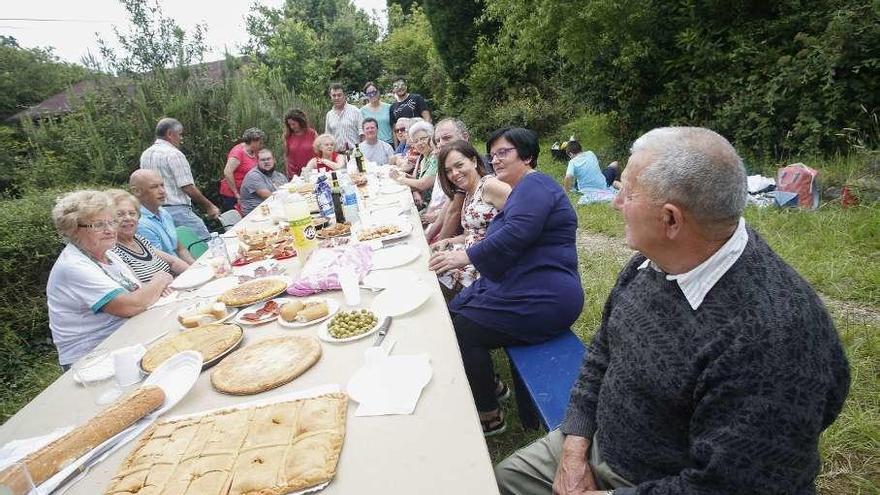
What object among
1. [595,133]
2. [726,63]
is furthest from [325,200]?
[595,133]

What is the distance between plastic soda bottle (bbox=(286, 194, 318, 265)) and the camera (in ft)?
9.73

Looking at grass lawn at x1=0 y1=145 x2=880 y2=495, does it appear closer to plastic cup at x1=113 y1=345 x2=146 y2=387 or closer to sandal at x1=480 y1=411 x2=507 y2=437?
sandal at x1=480 y1=411 x2=507 y2=437

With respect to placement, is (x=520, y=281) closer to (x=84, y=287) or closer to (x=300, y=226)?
(x=300, y=226)

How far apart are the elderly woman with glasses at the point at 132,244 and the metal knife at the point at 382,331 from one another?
74.5 inches

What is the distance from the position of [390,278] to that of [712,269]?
1593 mm

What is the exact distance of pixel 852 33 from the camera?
524 centimetres

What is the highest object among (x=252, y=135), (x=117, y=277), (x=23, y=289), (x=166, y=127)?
(x=166, y=127)

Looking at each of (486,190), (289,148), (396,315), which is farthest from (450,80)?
(396,315)

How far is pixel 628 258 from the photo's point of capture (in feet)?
15.4

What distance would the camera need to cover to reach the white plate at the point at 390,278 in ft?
7.90

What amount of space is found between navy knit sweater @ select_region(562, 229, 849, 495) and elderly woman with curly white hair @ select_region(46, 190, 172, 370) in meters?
2.50

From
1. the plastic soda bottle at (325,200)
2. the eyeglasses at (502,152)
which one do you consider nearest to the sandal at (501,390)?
the eyeglasses at (502,152)

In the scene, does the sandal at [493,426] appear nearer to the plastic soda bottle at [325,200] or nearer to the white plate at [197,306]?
the white plate at [197,306]

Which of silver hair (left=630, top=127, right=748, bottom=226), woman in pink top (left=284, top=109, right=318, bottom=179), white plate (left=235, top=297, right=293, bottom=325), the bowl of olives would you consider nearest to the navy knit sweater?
silver hair (left=630, top=127, right=748, bottom=226)
